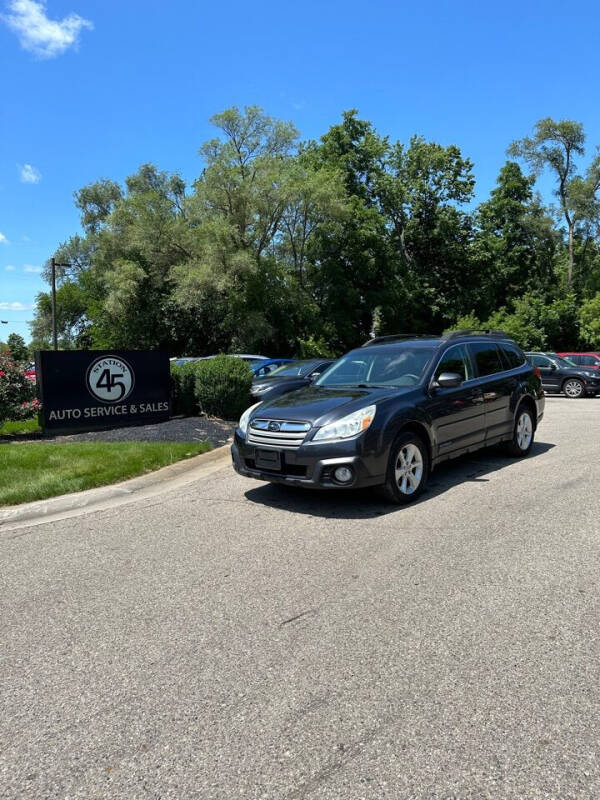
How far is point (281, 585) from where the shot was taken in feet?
13.2

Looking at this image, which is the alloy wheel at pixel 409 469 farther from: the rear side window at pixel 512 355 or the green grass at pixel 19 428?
the green grass at pixel 19 428

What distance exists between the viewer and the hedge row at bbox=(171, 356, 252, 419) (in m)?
11.9

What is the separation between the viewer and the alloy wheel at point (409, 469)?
587 centimetres

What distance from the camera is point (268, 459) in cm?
583

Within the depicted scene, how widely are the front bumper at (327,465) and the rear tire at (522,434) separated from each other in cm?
325

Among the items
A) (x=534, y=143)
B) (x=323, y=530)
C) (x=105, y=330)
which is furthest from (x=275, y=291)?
(x=323, y=530)

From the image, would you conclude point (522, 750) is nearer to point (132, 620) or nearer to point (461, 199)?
point (132, 620)

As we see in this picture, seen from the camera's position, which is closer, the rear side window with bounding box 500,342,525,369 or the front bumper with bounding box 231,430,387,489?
the front bumper with bounding box 231,430,387,489

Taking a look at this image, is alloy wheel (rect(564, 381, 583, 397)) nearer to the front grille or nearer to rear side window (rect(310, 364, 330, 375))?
rear side window (rect(310, 364, 330, 375))

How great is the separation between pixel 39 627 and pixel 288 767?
6.60ft

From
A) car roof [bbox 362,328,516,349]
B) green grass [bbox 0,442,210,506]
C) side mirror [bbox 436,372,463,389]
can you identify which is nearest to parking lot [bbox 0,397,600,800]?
green grass [bbox 0,442,210,506]

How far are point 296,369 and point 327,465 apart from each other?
9.18m

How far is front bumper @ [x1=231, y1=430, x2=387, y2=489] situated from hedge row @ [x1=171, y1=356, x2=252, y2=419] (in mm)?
6340

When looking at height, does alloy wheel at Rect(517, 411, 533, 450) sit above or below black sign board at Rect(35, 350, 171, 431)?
below
